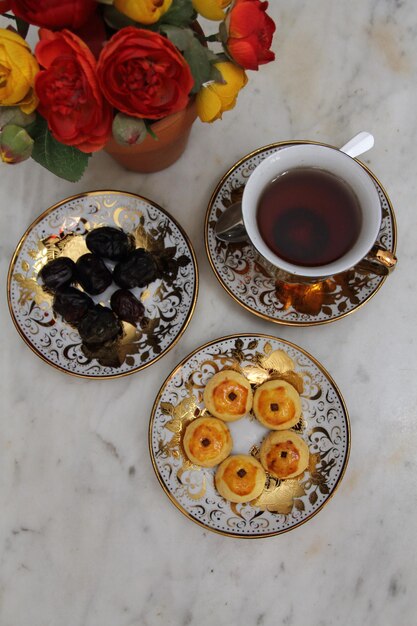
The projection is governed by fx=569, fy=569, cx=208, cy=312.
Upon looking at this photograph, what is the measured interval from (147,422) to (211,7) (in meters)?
0.54

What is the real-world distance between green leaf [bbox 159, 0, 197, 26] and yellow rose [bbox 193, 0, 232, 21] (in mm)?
10

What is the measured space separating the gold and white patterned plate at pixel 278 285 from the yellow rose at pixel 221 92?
20 cm

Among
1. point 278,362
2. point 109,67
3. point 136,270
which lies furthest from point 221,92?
point 278,362

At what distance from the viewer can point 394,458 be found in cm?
84

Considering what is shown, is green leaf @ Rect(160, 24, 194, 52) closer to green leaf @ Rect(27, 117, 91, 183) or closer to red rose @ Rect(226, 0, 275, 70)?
red rose @ Rect(226, 0, 275, 70)

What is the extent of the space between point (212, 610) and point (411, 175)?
2.33 ft

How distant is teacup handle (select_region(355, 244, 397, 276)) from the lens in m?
0.69

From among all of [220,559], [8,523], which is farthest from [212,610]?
[8,523]

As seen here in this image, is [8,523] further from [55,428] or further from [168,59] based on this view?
[168,59]

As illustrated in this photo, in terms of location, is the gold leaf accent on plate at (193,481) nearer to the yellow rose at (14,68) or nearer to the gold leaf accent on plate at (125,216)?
the gold leaf accent on plate at (125,216)

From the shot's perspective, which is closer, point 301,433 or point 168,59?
point 168,59

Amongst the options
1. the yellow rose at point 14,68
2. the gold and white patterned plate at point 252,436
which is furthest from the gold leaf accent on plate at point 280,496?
the yellow rose at point 14,68

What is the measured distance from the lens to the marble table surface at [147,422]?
2.68 ft

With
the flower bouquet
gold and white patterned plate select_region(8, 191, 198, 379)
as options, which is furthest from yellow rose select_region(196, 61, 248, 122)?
gold and white patterned plate select_region(8, 191, 198, 379)
